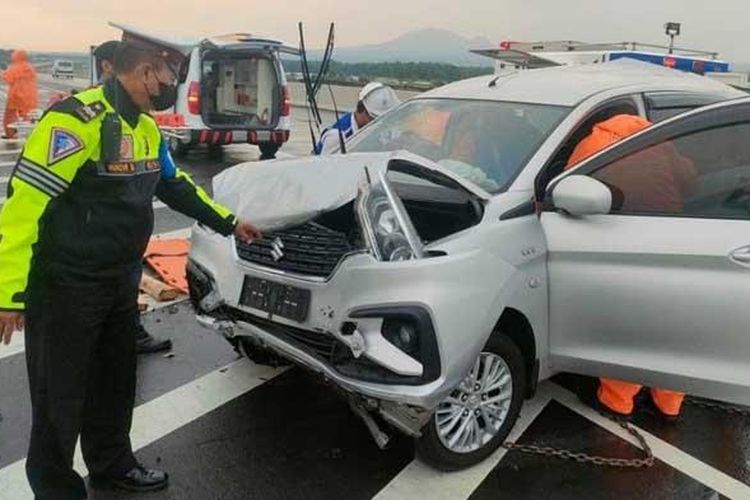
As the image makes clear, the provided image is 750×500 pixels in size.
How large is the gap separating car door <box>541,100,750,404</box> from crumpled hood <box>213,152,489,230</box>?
1.91 feet

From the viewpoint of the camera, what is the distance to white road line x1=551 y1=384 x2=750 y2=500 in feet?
10.7

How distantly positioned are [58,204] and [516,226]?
1930 millimetres

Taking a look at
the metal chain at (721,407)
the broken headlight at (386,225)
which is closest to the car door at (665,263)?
the broken headlight at (386,225)

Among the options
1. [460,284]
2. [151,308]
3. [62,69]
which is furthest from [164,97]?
[62,69]

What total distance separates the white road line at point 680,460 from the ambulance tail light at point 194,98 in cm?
932

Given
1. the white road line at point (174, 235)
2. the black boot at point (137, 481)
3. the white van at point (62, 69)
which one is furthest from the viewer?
the white van at point (62, 69)

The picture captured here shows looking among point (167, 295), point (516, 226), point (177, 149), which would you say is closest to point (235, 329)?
point (516, 226)

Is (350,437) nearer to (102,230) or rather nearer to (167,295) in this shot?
(102,230)

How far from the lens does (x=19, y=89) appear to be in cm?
1449

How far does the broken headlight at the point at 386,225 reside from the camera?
121 inches

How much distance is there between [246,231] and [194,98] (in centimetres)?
924

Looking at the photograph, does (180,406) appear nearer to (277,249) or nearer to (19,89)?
(277,249)

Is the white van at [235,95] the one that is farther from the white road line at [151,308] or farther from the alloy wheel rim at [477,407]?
the alloy wheel rim at [477,407]

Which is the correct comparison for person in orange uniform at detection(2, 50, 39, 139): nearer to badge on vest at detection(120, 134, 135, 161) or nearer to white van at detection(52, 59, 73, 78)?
badge on vest at detection(120, 134, 135, 161)
